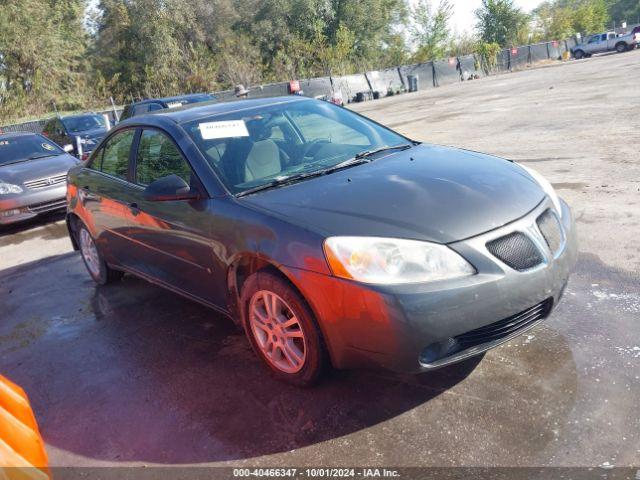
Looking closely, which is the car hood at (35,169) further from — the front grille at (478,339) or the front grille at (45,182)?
the front grille at (478,339)

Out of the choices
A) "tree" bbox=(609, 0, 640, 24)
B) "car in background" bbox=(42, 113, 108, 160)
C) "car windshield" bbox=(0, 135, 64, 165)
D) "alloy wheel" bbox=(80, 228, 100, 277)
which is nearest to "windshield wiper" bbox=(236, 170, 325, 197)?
"alloy wheel" bbox=(80, 228, 100, 277)

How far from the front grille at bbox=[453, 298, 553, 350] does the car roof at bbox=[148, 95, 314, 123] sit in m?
2.34

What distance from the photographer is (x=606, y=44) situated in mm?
41469

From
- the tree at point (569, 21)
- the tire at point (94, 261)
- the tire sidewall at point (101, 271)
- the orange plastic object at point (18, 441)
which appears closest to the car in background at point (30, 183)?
the tire at point (94, 261)

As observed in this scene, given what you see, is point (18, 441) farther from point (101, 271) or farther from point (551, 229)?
point (101, 271)

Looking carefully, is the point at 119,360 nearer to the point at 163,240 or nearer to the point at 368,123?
the point at 163,240

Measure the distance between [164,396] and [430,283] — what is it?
1750 millimetres

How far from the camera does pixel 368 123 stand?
14.8ft

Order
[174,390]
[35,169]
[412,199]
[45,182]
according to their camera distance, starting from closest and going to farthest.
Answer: [412,199]
[174,390]
[45,182]
[35,169]

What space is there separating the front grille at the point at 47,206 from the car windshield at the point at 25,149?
1619mm

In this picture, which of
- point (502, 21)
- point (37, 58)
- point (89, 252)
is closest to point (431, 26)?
point (502, 21)

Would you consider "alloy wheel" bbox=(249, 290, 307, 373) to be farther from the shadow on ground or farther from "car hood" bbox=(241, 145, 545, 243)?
"car hood" bbox=(241, 145, 545, 243)

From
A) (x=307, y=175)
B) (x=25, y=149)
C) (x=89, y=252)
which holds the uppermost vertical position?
(x=25, y=149)

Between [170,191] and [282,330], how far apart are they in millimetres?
1099
